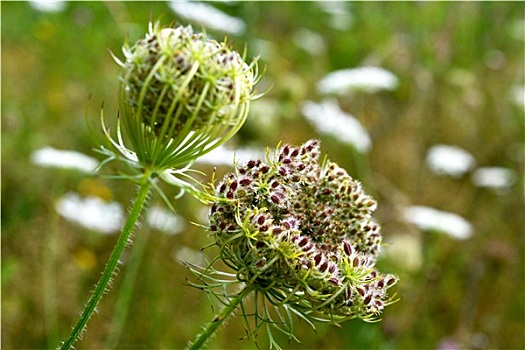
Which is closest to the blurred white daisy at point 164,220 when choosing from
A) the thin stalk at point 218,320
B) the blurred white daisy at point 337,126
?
the blurred white daisy at point 337,126

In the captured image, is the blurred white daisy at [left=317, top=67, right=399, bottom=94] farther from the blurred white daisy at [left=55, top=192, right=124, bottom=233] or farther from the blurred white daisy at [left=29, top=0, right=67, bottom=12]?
the blurred white daisy at [left=29, top=0, right=67, bottom=12]

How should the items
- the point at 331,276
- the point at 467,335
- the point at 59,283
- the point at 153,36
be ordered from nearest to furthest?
the point at 153,36 < the point at 331,276 < the point at 59,283 < the point at 467,335

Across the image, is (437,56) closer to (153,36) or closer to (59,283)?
(59,283)

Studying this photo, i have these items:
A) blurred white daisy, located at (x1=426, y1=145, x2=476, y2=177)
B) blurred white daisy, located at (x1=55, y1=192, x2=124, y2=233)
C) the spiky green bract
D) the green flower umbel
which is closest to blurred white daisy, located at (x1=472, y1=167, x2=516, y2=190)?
blurred white daisy, located at (x1=426, y1=145, x2=476, y2=177)

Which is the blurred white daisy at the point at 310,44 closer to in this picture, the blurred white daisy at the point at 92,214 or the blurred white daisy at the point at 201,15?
the blurred white daisy at the point at 201,15

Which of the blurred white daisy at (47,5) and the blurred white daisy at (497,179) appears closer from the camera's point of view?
the blurred white daisy at (497,179)

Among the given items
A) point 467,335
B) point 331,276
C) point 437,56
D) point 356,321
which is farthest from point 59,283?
point 437,56
